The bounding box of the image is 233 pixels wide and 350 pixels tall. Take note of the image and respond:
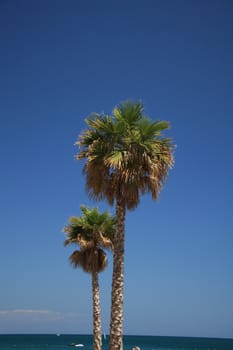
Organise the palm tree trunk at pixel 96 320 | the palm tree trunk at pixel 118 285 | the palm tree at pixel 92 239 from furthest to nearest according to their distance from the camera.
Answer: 1. the palm tree at pixel 92 239
2. the palm tree trunk at pixel 96 320
3. the palm tree trunk at pixel 118 285

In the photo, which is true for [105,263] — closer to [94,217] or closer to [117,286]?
[94,217]

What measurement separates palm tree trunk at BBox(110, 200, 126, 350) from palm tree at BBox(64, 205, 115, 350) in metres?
10.4

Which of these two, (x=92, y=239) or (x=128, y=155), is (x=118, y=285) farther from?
(x=92, y=239)

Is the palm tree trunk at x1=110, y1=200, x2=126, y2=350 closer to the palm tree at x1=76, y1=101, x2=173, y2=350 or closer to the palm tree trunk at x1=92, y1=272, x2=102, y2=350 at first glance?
the palm tree at x1=76, y1=101, x2=173, y2=350

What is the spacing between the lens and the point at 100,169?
1900cm

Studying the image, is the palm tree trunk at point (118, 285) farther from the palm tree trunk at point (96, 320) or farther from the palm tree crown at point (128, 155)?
the palm tree trunk at point (96, 320)

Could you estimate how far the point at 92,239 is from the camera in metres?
29.2

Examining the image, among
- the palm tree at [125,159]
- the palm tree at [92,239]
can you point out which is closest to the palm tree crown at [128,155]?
the palm tree at [125,159]

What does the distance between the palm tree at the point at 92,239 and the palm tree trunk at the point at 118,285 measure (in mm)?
10425

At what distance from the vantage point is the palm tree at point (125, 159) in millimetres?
18500

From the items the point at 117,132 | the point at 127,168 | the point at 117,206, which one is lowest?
the point at 117,206

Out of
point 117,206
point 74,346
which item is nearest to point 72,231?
point 117,206

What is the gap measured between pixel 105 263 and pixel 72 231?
261 centimetres

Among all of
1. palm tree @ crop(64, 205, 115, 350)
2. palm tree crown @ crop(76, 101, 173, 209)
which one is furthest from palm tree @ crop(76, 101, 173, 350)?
palm tree @ crop(64, 205, 115, 350)
